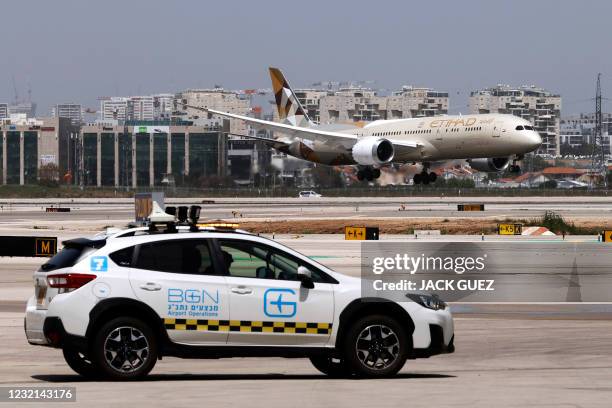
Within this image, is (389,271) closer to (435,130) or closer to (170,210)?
(170,210)

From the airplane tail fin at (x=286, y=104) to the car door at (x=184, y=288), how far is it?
7835 centimetres

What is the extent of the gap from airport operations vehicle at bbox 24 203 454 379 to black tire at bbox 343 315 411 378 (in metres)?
0.01

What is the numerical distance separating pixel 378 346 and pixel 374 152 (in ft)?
215

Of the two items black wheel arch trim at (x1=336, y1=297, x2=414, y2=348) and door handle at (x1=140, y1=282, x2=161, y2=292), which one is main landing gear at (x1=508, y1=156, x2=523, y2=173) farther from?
door handle at (x1=140, y1=282, x2=161, y2=292)

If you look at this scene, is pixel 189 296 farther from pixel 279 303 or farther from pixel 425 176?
pixel 425 176

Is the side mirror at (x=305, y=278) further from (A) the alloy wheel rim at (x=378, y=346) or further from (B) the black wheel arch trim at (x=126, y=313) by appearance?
(B) the black wheel arch trim at (x=126, y=313)

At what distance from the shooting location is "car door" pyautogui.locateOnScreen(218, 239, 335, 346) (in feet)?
47.8

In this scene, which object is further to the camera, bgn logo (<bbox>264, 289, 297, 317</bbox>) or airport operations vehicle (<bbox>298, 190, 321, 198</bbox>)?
airport operations vehicle (<bbox>298, 190, 321, 198</bbox>)

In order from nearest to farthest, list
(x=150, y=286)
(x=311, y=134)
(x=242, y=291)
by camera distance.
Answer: (x=150, y=286)
(x=242, y=291)
(x=311, y=134)

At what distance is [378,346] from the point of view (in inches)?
580

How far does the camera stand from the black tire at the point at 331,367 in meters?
15.1

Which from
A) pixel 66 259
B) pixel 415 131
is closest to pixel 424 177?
pixel 415 131

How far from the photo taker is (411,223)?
58938 millimetres

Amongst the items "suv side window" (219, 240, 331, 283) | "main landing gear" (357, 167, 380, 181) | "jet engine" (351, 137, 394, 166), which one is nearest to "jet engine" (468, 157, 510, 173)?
"jet engine" (351, 137, 394, 166)
